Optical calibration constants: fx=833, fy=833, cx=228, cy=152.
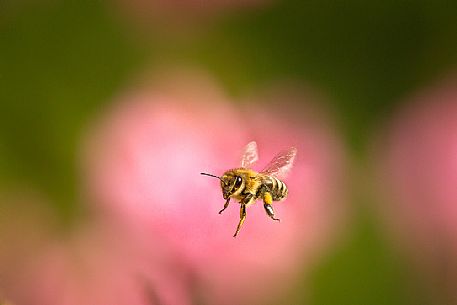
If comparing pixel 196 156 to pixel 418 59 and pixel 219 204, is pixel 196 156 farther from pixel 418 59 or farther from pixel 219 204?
pixel 418 59

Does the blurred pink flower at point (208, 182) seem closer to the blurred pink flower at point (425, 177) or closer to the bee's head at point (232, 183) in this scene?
the blurred pink flower at point (425, 177)

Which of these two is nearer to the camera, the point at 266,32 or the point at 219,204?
the point at 219,204

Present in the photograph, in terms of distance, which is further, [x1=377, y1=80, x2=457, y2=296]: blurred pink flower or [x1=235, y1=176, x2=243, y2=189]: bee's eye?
[x1=377, y1=80, x2=457, y2=296]: blurred pink flower

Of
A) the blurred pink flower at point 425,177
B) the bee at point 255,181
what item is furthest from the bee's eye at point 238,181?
the blurred pink flower at point 425,177

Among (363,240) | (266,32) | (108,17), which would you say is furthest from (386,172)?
(108,17)

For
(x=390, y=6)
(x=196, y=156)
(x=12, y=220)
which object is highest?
(x=390, y=6)

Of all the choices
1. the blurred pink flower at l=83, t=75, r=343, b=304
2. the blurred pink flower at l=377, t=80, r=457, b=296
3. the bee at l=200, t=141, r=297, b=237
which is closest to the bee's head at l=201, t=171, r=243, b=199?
the bee at l=200, t=141, r=297, b=237

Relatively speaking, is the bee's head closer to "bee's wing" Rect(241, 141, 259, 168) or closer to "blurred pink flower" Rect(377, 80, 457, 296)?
"bee's wing" Rect(241, 141, 259, 168)
